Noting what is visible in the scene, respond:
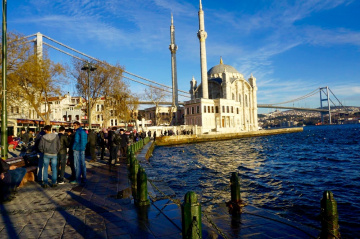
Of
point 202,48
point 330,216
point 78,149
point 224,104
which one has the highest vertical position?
point 202,48

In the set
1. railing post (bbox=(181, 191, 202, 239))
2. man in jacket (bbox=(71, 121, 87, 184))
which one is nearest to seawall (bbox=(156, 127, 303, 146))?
man in jacket (bbox=(71, 121, 87, 184))

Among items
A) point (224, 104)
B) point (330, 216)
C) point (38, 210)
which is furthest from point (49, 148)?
point (224, 104)

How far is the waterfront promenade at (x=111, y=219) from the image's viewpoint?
158 inches

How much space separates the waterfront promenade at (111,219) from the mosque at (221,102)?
46.2m

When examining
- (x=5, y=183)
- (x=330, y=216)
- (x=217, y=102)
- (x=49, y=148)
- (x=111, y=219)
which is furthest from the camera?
(x=217, y=102)

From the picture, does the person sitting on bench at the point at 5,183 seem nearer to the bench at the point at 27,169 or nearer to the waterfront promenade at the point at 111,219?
the waterfront promenade at the point at 111,219

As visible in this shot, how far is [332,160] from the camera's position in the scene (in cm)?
1830

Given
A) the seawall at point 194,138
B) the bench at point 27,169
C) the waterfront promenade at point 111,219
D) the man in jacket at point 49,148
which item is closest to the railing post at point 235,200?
the waterfront promenade at point 111,219

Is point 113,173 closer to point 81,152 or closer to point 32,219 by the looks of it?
point 81,152

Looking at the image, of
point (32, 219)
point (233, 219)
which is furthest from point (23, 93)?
point (233, 219)

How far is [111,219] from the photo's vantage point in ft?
15.1

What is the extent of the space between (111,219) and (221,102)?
5436 cm

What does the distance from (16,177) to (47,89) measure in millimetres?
17904

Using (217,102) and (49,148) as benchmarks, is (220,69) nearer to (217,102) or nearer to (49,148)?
(217,102)
